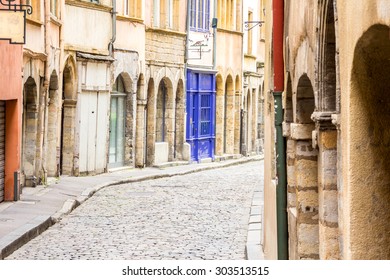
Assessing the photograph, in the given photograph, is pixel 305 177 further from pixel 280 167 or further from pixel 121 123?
pixel 121 123

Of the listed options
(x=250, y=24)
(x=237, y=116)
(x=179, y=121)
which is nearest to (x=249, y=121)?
(x=237, y=116)

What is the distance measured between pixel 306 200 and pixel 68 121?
18364 millimetres

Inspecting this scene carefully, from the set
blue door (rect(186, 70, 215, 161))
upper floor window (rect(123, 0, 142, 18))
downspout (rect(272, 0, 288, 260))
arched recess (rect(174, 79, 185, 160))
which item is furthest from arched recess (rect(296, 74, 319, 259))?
blue door (rect(186, 70, 215, 161))

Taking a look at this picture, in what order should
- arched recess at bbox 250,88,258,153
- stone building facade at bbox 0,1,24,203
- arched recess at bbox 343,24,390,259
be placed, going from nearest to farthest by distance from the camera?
arched recess at bbox 343,24,390,259
stone building facade at bbox 0,1,24,203
arched recess at bbox 250,88,258,153

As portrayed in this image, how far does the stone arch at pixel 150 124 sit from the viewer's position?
32.5 meters

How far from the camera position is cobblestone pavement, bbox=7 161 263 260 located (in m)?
14.5

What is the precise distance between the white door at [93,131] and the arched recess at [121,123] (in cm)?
125

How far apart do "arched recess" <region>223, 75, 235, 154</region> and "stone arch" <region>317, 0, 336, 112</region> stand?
1322 inches

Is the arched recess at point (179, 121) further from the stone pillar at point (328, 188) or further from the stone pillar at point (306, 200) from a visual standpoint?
the stone pillar at point (328, 188)

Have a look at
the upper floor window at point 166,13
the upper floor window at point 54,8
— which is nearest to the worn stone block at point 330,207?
the upper floor window at point 54,8

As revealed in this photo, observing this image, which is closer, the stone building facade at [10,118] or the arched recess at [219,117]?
the stone building facade at [10,118]

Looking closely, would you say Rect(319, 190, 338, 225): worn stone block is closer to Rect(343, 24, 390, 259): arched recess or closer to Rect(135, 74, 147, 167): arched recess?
Rect(343, 24, 390, 259): arched recess

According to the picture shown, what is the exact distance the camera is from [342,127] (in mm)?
6023
